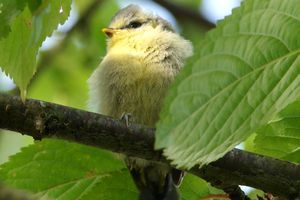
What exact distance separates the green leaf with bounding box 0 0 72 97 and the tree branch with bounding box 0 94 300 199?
0.16 m

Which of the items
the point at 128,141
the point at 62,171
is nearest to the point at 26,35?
the point at 128,141

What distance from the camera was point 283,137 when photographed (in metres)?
2.55

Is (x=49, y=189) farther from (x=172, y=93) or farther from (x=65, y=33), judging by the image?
(x=65, y=33)

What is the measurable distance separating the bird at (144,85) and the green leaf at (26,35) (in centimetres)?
114

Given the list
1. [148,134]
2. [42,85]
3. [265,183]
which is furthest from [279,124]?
[42,85]

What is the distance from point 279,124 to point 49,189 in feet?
3.29

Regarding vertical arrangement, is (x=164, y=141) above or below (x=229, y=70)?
below

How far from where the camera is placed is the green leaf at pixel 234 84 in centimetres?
184

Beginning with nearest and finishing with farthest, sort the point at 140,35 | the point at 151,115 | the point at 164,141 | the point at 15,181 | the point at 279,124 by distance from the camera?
the point at 164,141, the point at 279,124, the point at 15,181, the point at 151,115, the point at 140,35

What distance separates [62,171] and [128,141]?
A: 0.59 metres

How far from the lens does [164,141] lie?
1.83 meters

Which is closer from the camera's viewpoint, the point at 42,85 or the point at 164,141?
the point at 164,141

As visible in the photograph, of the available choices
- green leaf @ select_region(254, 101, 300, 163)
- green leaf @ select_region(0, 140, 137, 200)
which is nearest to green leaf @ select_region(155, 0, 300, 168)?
green leaf @ select_region(254, 101, 300, 163)

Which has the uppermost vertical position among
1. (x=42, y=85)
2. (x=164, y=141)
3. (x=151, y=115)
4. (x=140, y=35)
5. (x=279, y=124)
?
(x=42, y=85)
